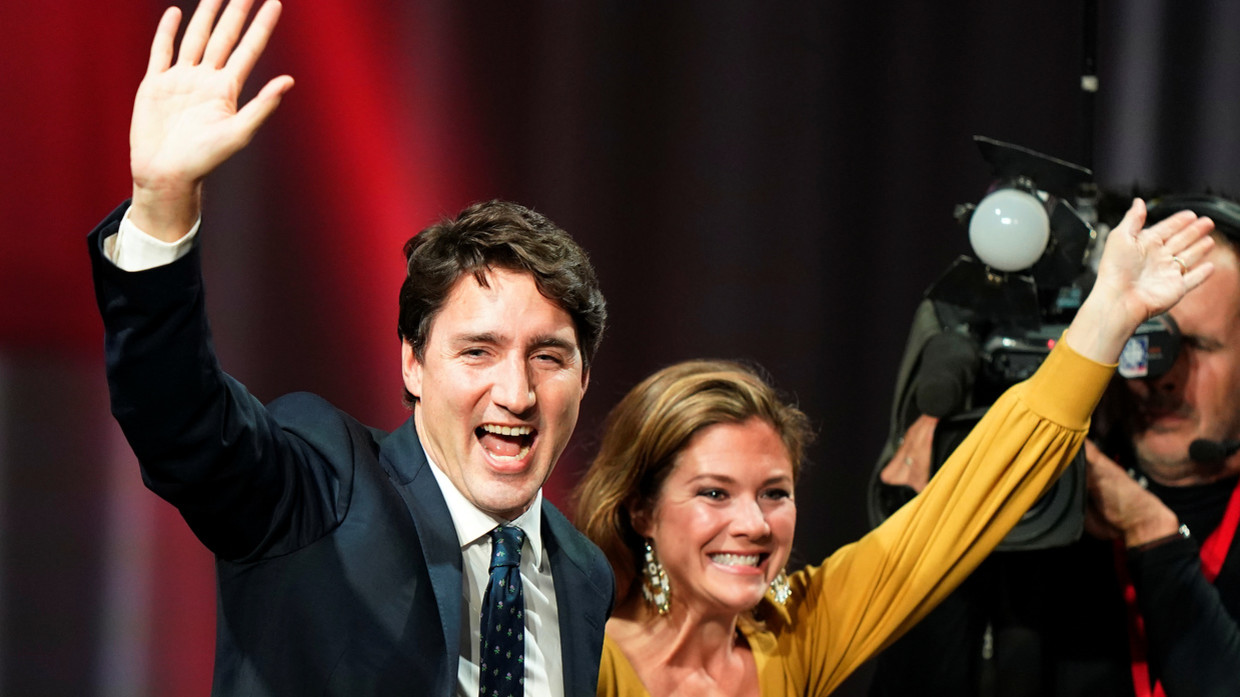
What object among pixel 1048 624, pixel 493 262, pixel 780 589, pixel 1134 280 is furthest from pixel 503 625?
pixel 1048 624

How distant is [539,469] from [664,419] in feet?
1.75

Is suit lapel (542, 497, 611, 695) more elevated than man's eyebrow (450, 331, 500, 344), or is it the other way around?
man's eyebrow (450, 331, 500, 344)

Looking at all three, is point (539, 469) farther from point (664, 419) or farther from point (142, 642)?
point (142, 642)

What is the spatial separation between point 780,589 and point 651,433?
0.99 feet

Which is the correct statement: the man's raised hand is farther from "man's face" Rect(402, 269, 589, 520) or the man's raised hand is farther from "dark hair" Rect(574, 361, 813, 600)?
"dark hair" Rect(574, 361, 813, 600)

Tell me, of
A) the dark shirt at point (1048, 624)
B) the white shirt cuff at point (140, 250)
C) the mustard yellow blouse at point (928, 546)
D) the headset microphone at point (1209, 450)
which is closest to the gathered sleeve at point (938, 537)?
the mustard yellow blouse at point (928, 546)

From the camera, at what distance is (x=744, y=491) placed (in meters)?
1.74

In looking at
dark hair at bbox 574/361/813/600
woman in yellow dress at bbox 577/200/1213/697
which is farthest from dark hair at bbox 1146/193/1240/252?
dark hair at bbox 574/361/813/600

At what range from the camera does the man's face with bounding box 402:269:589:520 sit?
124cm

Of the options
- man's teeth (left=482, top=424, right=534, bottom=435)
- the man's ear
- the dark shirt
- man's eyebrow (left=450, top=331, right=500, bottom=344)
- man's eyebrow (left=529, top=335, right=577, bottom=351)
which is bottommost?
the dark shirt

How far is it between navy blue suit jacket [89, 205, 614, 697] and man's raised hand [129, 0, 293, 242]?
0.15 ft

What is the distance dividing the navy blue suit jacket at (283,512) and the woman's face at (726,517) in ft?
1.87

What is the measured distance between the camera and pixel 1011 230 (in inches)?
72.7

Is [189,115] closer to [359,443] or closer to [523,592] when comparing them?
[359,443]
